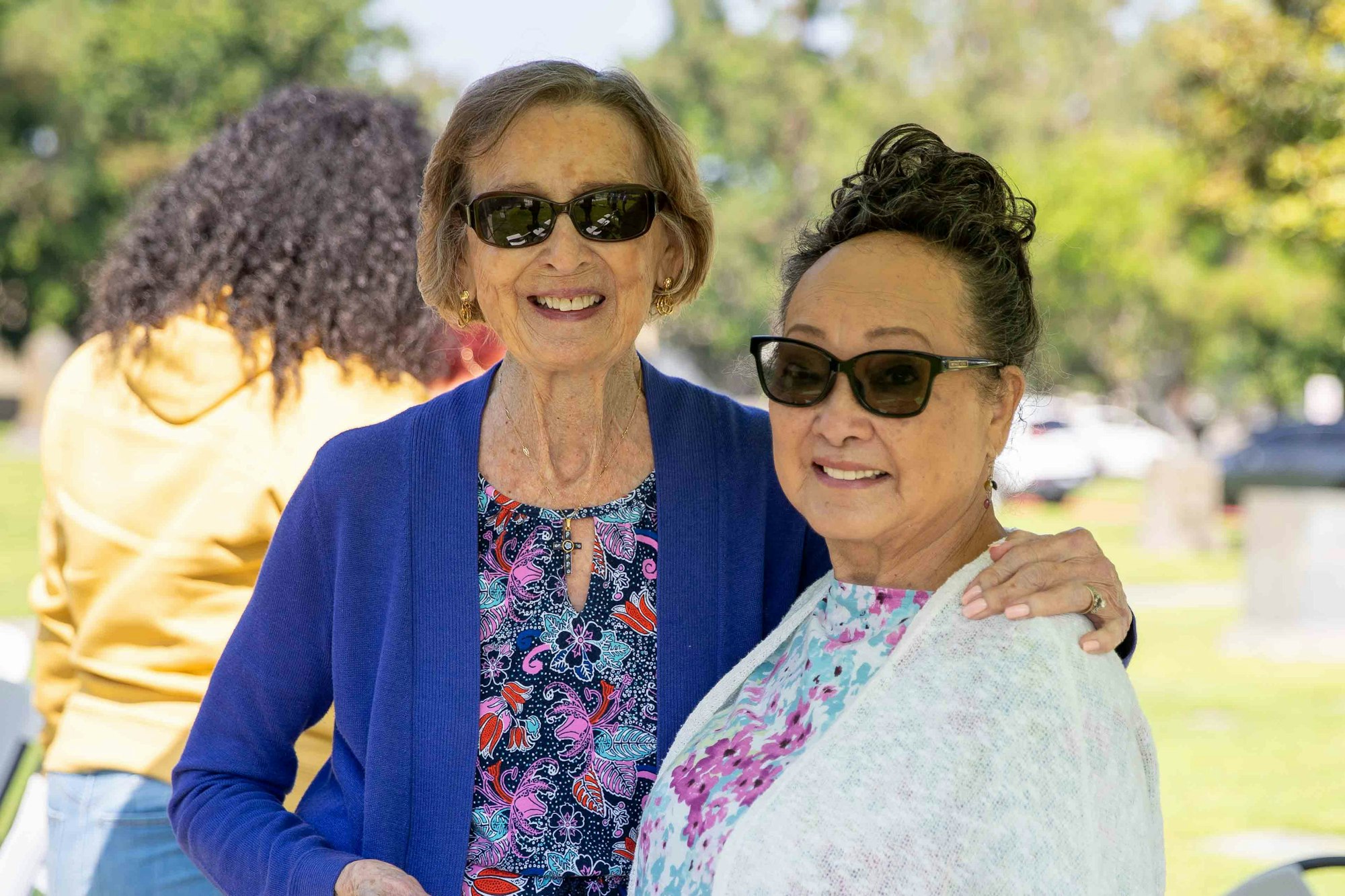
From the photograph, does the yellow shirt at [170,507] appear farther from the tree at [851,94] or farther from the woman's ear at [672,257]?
the tree at [851,94]

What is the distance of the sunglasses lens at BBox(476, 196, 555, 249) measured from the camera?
2.21 meters

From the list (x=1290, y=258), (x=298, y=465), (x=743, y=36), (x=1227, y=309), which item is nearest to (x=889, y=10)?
(x=743, y=36)

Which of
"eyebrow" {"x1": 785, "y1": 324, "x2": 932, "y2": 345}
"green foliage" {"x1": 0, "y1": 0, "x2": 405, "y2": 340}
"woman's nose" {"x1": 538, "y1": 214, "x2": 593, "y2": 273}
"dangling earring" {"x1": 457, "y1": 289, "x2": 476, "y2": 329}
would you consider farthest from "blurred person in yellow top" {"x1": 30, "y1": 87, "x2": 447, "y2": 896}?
"green foliage" {"x1": 0, "y1": 0, "x2": 405, "y2": 340}

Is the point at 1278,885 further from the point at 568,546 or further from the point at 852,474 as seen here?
the point at 568,546

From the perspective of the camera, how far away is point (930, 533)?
2053 mm

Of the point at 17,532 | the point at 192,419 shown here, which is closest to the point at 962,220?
the point at 192,419

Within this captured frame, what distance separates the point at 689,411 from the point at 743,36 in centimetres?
5264

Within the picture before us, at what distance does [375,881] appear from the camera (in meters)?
1.99

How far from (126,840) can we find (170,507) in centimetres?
69

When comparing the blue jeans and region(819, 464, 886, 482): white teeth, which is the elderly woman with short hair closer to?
region(819, 464, 886, 482): white teeth

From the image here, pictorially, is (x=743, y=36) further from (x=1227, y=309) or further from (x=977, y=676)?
(x=977, y=676)

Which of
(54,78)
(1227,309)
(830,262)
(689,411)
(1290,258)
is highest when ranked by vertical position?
(54,78)

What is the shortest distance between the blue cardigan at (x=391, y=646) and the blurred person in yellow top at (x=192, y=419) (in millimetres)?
487

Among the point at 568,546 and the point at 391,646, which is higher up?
the point at 568,546
